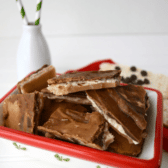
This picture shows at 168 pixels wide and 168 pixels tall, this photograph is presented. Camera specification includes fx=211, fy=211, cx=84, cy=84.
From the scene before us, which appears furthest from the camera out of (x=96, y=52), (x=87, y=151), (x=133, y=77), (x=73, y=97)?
(x=96, y=52)

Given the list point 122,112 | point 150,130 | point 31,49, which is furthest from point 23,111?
point 31,49

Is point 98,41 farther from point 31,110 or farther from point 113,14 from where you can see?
point 31,110

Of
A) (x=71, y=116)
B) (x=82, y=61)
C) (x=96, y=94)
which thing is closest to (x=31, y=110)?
(x=71, y=116)

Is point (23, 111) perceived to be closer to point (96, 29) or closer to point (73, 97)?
point (73, 97)

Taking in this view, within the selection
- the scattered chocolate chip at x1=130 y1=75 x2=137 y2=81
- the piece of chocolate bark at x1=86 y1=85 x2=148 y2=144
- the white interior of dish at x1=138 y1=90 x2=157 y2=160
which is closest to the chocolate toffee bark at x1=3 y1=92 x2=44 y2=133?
the piece of chocolate bark at x1=86 y1=85 x2=148 y2=144

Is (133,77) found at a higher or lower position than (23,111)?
lower

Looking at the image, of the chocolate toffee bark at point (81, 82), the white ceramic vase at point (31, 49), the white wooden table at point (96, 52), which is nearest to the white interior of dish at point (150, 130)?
the chocolate toffee bark at point (81, 82)
